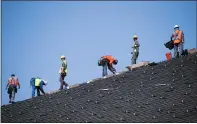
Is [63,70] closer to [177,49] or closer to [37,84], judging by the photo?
[37,84]

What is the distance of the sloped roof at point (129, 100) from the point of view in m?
11.7

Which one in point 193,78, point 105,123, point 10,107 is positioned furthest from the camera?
point 10,107

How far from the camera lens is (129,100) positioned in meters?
12.9

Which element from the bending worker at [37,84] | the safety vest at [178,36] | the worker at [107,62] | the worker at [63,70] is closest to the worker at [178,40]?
the safety vest at [178,36]

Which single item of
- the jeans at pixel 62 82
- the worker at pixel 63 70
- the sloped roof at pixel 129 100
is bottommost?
the sloped roof at pixel 129 100

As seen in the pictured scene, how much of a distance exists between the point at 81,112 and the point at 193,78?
3.69m

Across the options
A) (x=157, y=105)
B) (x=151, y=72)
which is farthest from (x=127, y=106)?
(x=151, y=72)

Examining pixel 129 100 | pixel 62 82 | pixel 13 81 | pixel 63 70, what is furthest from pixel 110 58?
pixel 13 81

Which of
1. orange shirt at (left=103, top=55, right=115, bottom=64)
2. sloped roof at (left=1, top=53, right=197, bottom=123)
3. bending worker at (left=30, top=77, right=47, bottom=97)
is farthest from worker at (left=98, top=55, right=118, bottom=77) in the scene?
bending worker at (left=30, top=77, right=47, bottom=97)

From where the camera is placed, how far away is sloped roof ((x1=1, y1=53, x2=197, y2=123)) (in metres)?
11.7

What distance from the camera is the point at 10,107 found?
15.9 metres

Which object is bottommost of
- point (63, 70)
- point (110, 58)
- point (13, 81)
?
point (13, 81)

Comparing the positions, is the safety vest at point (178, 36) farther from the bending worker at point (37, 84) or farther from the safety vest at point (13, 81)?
the safety vest at point (13, 81)

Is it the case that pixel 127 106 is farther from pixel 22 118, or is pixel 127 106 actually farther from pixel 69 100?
pixel 22 118
